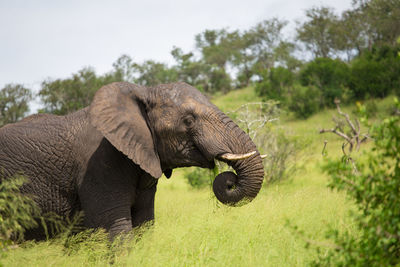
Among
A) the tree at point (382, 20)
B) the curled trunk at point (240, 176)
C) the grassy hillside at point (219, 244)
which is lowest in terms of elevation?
the grassy hillside at point (219, 244)

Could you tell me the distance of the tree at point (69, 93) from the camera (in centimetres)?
3120

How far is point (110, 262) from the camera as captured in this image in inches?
168

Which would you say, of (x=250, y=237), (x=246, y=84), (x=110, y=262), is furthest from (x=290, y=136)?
(x=246, y=84)

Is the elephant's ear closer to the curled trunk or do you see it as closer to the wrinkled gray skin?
the wrinkled gray skin

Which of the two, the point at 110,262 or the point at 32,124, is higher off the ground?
the point at 32,124

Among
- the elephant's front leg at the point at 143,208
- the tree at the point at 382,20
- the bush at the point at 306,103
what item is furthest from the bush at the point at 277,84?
the elephant's front leg at the point at 143,208

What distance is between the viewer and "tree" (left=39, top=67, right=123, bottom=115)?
3120 cm

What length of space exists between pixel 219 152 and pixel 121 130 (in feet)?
3.28

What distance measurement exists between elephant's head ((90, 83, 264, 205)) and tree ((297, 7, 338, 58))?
42.7m

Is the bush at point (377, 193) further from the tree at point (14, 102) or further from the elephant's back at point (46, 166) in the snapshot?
the tree at point (14, 102)

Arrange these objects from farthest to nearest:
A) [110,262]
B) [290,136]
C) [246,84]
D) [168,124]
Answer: [246,84]
[290,136]
[168,124]
[110,262]

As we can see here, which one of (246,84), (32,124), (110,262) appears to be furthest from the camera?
(246,84)

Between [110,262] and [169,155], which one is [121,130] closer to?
[169,155]

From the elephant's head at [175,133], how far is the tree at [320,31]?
42.7m
